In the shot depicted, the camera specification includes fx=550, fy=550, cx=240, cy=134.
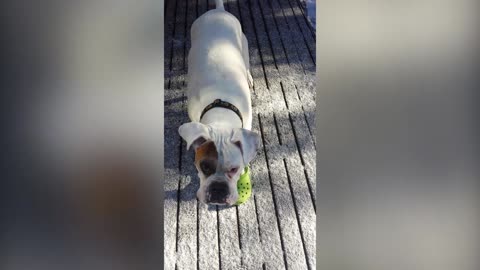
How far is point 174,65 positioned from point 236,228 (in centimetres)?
32

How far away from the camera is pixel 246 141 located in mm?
1022

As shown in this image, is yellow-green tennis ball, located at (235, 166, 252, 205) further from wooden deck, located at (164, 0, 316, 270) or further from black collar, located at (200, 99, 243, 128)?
black collar, located at (200, 99, 243, 128)

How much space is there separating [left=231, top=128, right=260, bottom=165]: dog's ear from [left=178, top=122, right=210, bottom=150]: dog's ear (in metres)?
0.05

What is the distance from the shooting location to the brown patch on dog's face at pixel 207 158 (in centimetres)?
100
